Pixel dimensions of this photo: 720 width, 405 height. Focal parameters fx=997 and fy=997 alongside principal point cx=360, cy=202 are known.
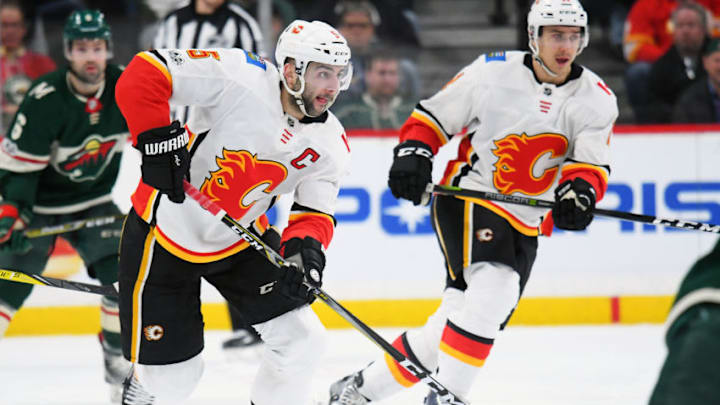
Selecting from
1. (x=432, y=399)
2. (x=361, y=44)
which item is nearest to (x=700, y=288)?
(x=432, y=399)

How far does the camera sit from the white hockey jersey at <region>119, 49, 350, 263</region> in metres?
2.41

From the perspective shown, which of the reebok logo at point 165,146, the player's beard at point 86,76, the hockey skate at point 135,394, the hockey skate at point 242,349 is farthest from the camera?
the hockey skate at point 242,349

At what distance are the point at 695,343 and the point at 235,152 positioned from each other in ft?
5.61

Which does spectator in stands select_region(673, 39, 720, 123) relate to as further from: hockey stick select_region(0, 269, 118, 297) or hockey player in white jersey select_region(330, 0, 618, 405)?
hockey stick select_region(0, 269, 118, 297)

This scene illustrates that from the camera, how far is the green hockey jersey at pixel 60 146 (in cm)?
329

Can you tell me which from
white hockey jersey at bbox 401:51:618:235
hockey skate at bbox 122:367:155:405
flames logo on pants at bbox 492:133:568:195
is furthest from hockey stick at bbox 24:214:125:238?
flames logo on pants at bbox 492:133:568:195

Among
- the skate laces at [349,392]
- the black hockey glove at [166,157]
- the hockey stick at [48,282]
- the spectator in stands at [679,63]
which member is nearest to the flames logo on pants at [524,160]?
the skate laces at [349,392]

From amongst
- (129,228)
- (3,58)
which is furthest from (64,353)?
(129,228)

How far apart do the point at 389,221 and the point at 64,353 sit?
160cm

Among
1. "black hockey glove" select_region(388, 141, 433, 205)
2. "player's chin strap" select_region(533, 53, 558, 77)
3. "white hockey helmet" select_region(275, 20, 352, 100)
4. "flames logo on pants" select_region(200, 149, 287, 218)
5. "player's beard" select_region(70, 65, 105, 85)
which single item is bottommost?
"black hockey glove" select_region(388, 141, 433, 205)

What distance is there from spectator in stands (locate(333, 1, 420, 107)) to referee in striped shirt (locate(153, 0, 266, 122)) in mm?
747

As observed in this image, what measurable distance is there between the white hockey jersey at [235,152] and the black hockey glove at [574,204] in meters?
0.70

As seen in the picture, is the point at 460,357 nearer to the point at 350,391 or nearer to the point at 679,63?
the point at 350,391

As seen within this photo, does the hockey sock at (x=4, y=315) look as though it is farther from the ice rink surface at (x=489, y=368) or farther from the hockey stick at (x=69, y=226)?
the ice rink surface at (x=489, y=368)
